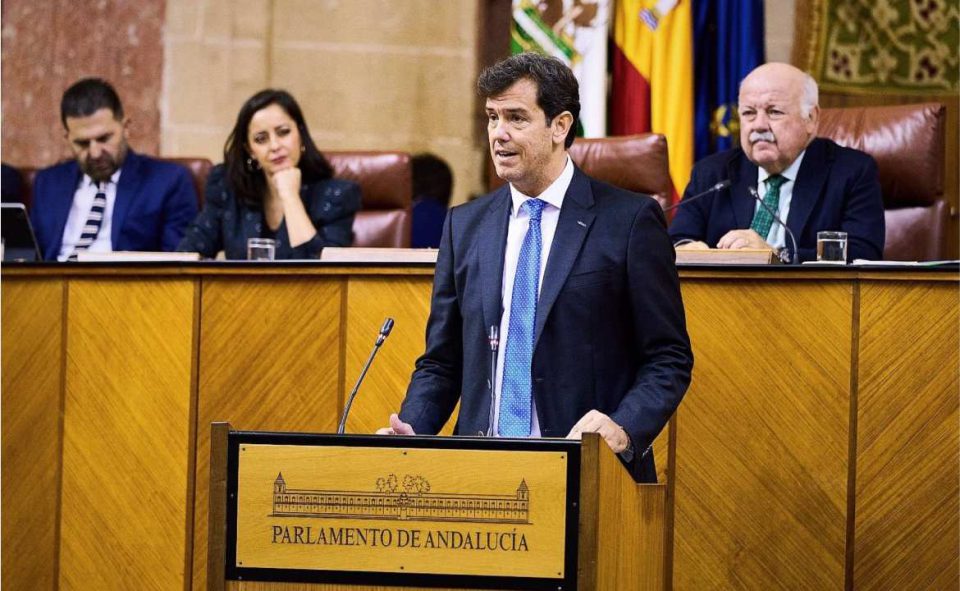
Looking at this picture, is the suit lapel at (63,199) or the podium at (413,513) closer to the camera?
the podium at (413,513)

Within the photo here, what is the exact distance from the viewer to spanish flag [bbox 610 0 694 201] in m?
5.52

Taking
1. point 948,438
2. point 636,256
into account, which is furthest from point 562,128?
point 948,438

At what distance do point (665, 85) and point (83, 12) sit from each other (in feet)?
8.22

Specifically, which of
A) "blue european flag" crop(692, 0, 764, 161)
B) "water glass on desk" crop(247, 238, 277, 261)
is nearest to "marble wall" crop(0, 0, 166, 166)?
"water glass on desk" crop(247, 238, 277, 261)

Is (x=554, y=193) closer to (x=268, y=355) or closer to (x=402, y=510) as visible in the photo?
(x=402, y=510)

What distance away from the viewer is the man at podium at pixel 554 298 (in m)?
2.59

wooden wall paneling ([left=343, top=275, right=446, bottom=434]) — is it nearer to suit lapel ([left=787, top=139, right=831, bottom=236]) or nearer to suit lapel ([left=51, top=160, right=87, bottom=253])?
suit lapel ([left=787, top=139, right=831, bottom=236])

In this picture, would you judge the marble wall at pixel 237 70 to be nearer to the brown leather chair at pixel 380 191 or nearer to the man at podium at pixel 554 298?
the brown leather chair at pixel 380 191

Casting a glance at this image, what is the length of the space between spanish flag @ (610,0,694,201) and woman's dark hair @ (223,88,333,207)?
1571 mm

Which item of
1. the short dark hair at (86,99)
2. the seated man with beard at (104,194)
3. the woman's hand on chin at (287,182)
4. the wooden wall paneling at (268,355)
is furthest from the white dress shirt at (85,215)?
the wooden wall paneling at (268,355)

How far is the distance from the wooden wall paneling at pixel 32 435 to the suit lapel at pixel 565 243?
62.4 inches

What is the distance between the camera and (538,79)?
→ 267 centimetres

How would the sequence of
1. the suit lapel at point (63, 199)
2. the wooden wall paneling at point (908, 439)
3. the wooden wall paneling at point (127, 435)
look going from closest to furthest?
the wooden wall paneling at point (908, 439), the wooden wall paneling at point (127, 435), the suit lapel at point (63, 199)

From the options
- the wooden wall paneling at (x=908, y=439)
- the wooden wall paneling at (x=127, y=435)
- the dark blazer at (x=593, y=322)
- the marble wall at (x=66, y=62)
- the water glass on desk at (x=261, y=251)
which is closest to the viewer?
the dark blazer at (x=593, y=322)
